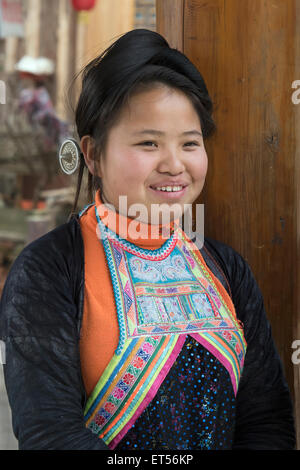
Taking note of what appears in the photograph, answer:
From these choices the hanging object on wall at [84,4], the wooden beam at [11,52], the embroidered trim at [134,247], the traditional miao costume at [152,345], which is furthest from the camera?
the wooden beam at [11,52]

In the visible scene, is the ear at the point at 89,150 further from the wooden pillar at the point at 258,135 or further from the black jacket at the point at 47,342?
the wooden pillar at the point at 258,135

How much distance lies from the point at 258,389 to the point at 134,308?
44 centimetres

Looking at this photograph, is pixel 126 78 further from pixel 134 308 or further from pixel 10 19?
pixel 10 19

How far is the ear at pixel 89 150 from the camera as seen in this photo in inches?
56.7

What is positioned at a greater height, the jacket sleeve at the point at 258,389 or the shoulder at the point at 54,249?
the shoulder at the point at 54,249

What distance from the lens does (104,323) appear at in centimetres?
128

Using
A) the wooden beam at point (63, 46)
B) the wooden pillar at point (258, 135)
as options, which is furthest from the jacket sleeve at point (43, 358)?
the wooden beam at point (63, 46)

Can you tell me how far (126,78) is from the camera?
1.32m

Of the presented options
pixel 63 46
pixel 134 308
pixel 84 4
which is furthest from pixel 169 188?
pixel 63 46

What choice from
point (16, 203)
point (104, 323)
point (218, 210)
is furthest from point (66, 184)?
point (104, 323)

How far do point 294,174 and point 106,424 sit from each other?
87 centimetres

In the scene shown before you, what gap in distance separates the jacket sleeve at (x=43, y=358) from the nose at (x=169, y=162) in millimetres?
332

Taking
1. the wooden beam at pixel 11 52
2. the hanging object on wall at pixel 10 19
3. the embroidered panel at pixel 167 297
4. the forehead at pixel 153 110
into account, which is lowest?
the embroidered panel at pixel 167 297
